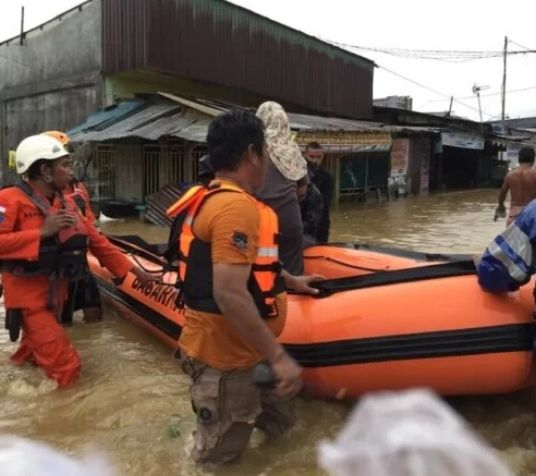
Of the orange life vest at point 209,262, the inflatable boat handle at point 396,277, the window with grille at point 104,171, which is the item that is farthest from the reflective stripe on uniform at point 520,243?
the window with grille at point 104,171

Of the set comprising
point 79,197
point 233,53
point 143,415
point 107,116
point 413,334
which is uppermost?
point 233,53

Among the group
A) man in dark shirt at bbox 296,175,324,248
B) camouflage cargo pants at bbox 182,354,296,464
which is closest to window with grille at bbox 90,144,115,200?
man in dark shirt at bbox 296,175,324,248

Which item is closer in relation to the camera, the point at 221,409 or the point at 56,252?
the point at 221,409

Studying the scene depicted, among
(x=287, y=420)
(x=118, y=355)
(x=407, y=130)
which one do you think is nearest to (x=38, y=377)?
(x=118, y=355)

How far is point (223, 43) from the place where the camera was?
15.7 meters

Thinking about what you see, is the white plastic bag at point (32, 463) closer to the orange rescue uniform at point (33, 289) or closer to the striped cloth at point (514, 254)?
the striped cloth at point (514, 254)

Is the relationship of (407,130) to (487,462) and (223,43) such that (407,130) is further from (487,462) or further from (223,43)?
(487,462)

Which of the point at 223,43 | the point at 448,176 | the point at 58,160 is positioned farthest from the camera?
the point at 448,176

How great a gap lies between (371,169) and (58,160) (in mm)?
15993

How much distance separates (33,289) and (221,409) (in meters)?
1.61

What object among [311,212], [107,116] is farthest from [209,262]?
[107,116]

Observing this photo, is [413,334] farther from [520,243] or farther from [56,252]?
[56,252]

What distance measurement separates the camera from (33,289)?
11.3 feet

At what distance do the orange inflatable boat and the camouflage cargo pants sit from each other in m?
0.70
